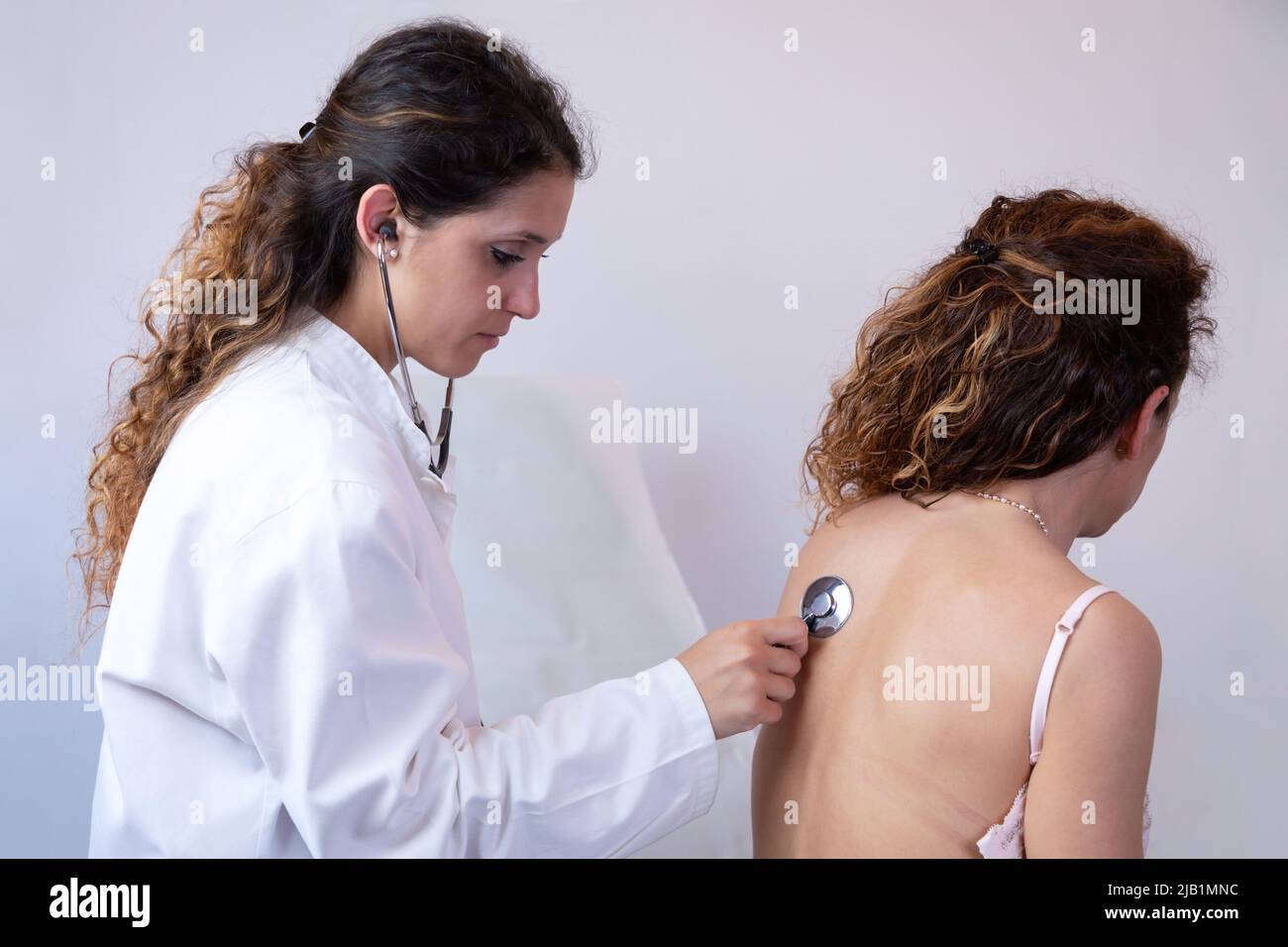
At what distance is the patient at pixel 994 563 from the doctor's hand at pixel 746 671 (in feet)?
0.18

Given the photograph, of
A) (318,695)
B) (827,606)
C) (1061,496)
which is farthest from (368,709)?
(1061,496)

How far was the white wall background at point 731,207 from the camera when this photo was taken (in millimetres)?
2145

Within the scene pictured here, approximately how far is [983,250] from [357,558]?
27.1 inches

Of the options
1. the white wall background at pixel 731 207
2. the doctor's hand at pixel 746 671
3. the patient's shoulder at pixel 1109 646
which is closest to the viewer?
the patient's shoulder at pixel 1109 646

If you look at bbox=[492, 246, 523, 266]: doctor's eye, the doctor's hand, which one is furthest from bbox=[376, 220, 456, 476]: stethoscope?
the doctor's hand

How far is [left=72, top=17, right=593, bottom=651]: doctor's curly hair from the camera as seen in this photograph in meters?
Answer: 1.19

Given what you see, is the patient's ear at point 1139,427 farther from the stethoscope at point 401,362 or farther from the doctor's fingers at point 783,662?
the stethoscope at point 401,362

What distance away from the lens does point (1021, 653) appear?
3.38 ft

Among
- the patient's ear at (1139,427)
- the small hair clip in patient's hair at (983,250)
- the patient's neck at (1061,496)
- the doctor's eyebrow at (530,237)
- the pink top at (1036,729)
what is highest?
the doctor's eyebrow at (530,237)

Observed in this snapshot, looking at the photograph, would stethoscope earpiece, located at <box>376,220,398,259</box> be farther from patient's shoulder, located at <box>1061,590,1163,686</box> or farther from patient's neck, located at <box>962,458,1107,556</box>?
patient's shoulder, located at <box>1061,590,1163,686</box>

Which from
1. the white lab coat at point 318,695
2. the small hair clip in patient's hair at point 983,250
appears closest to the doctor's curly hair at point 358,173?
the white lab coat at point 318,695

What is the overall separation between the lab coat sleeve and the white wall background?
45.8 inches

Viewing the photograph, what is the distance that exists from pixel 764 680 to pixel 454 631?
0.31m

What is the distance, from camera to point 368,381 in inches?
47.9
